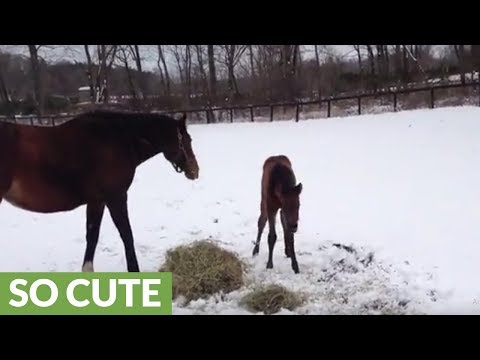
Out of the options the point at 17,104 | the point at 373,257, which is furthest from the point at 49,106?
the point at 373,257

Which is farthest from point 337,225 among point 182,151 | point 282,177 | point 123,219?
point 123,219

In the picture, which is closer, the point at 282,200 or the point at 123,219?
the point at 123,219

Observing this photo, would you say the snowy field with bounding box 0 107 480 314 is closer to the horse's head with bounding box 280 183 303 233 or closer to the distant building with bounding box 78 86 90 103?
the horse's head with bounding box 280 183 303 233

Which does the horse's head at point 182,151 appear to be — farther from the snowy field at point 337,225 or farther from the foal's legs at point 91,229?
the snowy field at point 337,225

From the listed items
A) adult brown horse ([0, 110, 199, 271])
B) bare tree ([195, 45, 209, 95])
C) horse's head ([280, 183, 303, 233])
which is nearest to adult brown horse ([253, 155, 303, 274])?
horse's head ([280, 183, 303, 233])

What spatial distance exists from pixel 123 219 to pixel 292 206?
1.61 metres

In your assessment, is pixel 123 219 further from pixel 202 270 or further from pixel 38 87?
pixel 38 87

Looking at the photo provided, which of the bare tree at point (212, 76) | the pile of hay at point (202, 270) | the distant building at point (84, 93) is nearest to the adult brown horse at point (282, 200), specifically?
the pile of hay at point (202, 270)

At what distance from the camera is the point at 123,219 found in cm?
397

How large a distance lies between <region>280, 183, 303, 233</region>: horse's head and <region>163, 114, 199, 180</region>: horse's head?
96 cm

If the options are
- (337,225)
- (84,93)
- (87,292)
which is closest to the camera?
(87,292)

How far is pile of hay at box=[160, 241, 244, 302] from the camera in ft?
12.8

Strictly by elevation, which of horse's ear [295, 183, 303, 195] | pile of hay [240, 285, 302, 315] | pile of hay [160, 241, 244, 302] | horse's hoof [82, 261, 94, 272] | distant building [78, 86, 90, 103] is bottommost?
pile of hay [240, 285, 302, 315]
